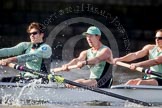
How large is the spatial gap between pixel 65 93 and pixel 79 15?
31.2 feet

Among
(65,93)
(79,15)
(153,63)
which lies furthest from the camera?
(79,15)

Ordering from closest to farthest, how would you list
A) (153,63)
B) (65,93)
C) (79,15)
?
1. (65,93)
2. (153,63)
3. (79,15)

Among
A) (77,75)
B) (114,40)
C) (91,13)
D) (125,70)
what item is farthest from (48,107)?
(91,13)

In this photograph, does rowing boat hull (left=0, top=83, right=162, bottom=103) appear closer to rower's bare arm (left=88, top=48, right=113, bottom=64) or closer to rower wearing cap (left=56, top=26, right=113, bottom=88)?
rower wearing cap (left=56, top=26, right=113, bottom=88)

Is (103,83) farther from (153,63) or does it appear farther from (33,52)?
(33,52)

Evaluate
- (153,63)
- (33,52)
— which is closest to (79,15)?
(153,63)

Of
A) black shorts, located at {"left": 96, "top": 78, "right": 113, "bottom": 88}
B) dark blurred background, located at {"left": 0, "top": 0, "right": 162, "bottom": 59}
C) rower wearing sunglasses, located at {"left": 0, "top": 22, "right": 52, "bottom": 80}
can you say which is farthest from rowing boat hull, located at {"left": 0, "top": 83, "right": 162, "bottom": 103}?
dark blurred background, located at {"left": 0, "top": 0, "right": 162, "bottom": 59}

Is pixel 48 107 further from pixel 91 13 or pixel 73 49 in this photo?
pixel 91 13

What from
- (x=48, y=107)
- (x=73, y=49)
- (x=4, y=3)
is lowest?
(x=48, y=107)

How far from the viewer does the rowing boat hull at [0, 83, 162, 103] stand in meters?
10.6

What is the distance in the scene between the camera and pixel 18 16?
20.2 meters

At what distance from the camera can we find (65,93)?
10656 millimetres

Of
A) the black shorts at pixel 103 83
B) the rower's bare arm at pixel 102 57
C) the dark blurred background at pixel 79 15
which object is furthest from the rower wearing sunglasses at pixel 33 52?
the dark blurred background at pixel 79 15

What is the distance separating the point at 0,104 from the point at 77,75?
13.8 ft
